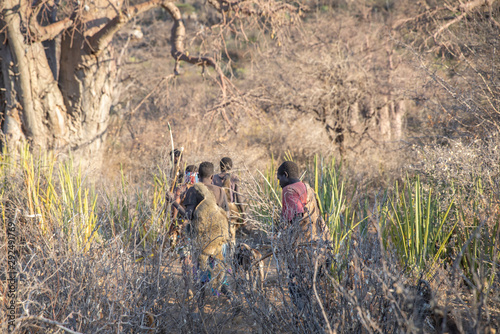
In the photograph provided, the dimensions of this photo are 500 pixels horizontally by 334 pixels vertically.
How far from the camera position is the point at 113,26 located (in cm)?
788

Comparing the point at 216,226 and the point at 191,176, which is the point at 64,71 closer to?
the point at 191,176

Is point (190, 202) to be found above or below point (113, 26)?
below

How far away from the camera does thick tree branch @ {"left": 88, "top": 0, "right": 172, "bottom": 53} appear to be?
7702 millimetres

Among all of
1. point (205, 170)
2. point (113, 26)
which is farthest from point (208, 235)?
point (113, 26)

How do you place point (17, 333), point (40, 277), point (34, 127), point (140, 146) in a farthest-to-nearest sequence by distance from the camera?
point (140, 146), point (34, 127), point (40, 277), point (17, 333)

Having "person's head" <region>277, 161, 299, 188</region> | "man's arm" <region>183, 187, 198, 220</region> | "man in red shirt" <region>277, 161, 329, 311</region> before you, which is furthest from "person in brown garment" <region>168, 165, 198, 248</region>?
"man in red shirt" <region>277, 161, 329, 311</region>

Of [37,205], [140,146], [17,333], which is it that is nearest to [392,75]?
[140,146]

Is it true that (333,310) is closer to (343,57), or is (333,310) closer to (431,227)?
(431,227)

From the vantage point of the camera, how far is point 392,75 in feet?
38.9

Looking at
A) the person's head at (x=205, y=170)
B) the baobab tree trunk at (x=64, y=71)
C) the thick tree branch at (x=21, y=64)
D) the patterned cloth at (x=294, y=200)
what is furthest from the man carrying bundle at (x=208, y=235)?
the thick tree branch at (x=21, y=64)

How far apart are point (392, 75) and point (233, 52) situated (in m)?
14.5

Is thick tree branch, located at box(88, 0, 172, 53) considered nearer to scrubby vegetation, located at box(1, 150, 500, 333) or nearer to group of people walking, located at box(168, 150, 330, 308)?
scrubby vegetation, located at box(1, 150, 500, 333)

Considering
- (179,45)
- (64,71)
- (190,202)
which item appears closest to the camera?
(190,202)

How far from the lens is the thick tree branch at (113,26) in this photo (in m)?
7.70
